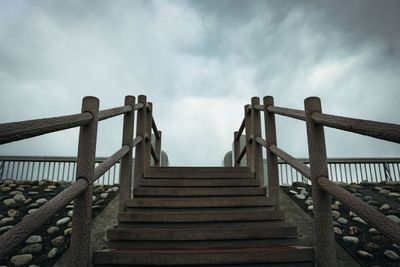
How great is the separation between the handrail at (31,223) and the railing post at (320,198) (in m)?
1.51

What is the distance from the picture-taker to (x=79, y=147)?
6.69ft

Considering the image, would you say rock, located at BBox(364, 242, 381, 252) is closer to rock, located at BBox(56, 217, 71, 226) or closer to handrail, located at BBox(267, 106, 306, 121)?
handrail, located at BBox(267, 106, 306, 121)

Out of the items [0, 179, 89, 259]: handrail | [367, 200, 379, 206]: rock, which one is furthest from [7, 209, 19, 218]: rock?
[367, 200, 379, 206]: rock

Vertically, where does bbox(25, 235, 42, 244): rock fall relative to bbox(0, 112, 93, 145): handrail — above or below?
below

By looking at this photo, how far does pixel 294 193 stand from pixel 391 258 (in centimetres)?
157

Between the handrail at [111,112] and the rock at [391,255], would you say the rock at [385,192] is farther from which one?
the handrail at [111,112]

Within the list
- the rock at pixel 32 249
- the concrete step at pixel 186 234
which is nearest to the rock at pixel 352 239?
the concrete step at pixel 186 234

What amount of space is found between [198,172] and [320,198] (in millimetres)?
1967

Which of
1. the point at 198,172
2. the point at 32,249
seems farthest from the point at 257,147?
the point at 32,249

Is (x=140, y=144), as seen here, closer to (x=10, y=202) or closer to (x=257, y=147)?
(x=257, y=147)

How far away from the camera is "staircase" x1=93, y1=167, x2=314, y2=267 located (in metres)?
2.14

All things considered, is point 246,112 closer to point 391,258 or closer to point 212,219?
point 212,219

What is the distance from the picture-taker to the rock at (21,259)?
2.54 metres

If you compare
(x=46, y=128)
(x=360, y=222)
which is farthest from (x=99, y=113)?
(x=360, y=222)
